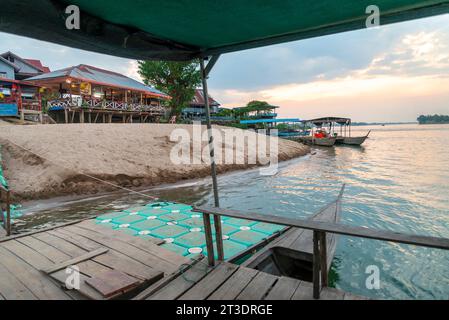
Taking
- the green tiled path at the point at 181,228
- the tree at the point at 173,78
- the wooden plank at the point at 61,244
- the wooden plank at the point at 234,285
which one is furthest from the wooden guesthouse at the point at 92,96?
the wooden plank at the point at 234,285

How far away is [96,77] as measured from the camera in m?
26.4

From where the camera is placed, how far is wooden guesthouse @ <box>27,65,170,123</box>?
21.8 m

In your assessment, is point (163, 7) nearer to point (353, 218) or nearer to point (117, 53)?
point (117, 53)

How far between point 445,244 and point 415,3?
2431 mm

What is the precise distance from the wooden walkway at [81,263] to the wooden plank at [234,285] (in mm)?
935

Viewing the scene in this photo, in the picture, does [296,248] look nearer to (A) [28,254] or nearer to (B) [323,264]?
(B) [323,264]

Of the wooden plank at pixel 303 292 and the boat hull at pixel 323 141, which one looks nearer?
the wooden plank at pixel 303 292

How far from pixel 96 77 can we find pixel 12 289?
1097 inches

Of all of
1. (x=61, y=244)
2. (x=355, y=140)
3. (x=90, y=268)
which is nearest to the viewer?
(x=90, y=268)

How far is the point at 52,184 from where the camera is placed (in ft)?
32.8

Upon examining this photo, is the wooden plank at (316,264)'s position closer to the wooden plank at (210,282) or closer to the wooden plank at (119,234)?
the wooden plank at (210,282)

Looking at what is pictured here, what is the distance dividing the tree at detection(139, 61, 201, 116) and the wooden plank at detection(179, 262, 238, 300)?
A: 27605mm

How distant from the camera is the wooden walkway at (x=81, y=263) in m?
3.21

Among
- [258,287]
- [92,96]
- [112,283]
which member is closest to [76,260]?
[112,283]
